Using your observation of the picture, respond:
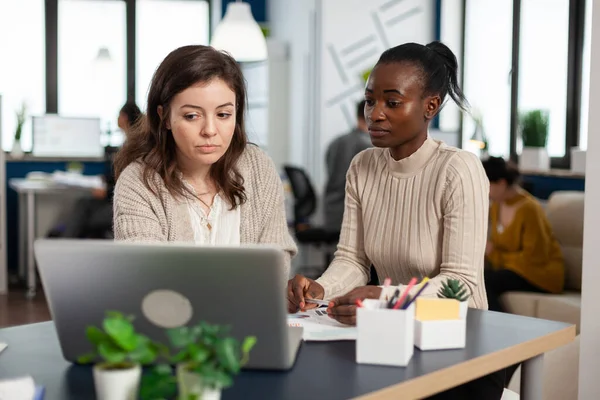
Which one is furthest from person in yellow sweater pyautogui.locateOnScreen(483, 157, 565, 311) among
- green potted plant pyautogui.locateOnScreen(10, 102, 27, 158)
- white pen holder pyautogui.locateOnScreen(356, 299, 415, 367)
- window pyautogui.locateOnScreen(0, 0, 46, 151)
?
window pyautogui.locateOnScreen(0, 0, 46, 151)

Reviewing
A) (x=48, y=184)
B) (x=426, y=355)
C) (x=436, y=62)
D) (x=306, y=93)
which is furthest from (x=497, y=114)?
(x=426, y=355)

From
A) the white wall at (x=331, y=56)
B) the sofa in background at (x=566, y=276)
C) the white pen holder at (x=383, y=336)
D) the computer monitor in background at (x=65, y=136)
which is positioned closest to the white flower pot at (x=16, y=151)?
the computer monitor in background at (x=65, y=136)

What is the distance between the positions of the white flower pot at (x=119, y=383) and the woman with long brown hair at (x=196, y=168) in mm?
777

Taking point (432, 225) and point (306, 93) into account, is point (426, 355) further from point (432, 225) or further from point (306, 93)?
point (306, 93)

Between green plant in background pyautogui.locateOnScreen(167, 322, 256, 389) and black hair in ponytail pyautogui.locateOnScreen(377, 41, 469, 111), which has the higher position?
black hair in ponytail pyautogui.locateOnScreen(377, 41, 469, 111)

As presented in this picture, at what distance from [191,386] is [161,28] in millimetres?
6643

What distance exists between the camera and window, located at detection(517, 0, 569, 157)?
18.0ft

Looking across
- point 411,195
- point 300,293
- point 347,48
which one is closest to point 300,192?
point 347,48

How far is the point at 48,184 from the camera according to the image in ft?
18.6

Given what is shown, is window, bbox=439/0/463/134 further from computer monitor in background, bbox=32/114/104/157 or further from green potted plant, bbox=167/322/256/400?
green potted plant, bbox=167/322/256/400

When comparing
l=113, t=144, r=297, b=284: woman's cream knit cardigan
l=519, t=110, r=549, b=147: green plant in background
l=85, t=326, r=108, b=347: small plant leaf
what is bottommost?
l=85, t=326, r=108, b=347: small plant leaf

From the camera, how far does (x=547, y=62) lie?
5.64m

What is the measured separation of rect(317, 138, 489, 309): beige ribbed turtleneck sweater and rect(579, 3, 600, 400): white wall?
1.46 ft

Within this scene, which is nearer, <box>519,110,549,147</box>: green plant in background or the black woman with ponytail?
the black woman with ponytail
